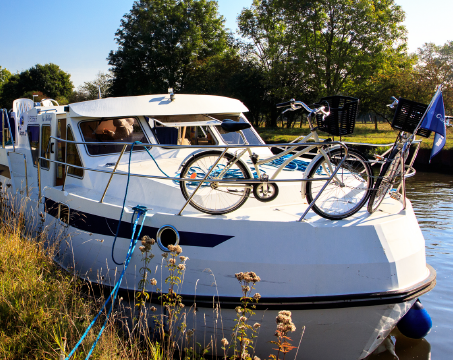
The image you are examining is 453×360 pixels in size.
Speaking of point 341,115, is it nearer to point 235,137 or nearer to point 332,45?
point 235,137

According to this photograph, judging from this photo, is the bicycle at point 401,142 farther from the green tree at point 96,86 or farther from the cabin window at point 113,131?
the green tree at point 96,86

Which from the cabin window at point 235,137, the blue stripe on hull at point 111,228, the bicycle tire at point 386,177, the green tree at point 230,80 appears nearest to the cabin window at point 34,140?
A: the blue stripe on hull at point 111,228

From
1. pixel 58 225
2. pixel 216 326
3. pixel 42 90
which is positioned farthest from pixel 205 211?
pixel 42 90

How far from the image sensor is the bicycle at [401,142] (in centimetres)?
367

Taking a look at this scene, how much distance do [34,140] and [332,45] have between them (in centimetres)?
2640

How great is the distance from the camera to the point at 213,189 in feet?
13.4

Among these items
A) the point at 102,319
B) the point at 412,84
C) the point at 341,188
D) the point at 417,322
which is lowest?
the point at 417,322

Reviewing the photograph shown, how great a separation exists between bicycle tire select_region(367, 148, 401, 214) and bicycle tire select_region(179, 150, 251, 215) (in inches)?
48.7

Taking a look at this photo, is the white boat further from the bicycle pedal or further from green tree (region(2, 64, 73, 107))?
green tree (region(2, 64, 73, 107))

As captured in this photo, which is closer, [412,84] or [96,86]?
[412,84]

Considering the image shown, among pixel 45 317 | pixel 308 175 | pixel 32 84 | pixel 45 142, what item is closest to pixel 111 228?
pixel 45 317

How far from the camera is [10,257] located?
4.52m

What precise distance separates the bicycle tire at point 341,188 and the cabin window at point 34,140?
15.5 feet

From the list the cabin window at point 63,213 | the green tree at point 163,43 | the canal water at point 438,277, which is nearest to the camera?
the canal water at point 438,277
